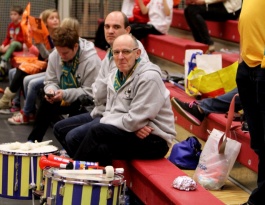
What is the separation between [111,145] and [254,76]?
1268 millimetres

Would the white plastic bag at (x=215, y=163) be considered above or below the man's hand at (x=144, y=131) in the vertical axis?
below

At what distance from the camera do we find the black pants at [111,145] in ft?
16.3

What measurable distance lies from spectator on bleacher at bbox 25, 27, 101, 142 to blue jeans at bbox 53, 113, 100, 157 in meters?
0.54

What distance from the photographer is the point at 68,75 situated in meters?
6.62

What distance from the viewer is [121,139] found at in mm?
4988

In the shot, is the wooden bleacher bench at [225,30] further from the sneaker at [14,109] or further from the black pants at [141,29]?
the sneaker at [14,109]

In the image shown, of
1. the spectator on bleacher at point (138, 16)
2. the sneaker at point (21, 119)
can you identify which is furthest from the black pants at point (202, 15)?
the sneaker at point (21, 119)

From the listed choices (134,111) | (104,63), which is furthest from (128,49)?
(104,63)

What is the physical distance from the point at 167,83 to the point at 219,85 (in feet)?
3.99

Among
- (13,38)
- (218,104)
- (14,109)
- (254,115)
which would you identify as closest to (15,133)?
(14,109)

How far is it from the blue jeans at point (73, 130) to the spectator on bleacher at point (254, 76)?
4.96 ft

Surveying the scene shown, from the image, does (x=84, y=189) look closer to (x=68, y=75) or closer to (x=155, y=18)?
(x=68, y=75)

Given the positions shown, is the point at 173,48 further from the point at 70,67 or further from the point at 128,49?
the point at 128,49

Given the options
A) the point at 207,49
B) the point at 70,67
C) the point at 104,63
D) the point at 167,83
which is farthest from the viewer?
the point at 207,49
